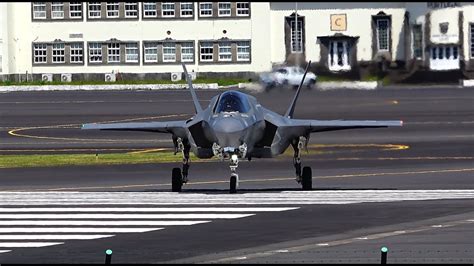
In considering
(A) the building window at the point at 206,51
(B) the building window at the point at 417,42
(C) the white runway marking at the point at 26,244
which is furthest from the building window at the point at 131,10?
(C) the white runway marking at the point at 26,244

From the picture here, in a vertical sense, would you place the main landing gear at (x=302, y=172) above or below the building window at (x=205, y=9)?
below

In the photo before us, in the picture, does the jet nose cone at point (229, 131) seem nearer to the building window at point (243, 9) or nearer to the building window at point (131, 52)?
the building window at point (243, 9)

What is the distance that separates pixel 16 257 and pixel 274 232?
213 inches

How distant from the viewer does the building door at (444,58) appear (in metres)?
58.6

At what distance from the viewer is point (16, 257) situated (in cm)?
2536

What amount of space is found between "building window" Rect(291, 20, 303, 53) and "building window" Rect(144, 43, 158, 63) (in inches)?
1264

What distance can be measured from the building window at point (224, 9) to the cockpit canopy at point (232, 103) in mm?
57454

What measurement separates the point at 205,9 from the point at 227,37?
37.1 feet

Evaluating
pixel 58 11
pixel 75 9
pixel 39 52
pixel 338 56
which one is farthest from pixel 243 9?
pixel 338 56

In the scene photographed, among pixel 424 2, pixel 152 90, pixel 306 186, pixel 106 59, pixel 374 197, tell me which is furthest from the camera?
pixel 152 90

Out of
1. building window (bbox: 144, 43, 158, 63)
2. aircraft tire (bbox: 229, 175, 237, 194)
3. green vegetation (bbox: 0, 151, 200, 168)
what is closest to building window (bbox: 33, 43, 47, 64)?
building window (bbox: 144, 43, 158, 63)

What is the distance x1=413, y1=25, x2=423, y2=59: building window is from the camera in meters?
58.1

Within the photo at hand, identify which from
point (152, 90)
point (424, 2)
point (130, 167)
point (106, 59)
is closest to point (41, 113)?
point (106, 59)

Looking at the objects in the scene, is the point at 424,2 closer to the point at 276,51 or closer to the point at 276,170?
the point at 276,51
